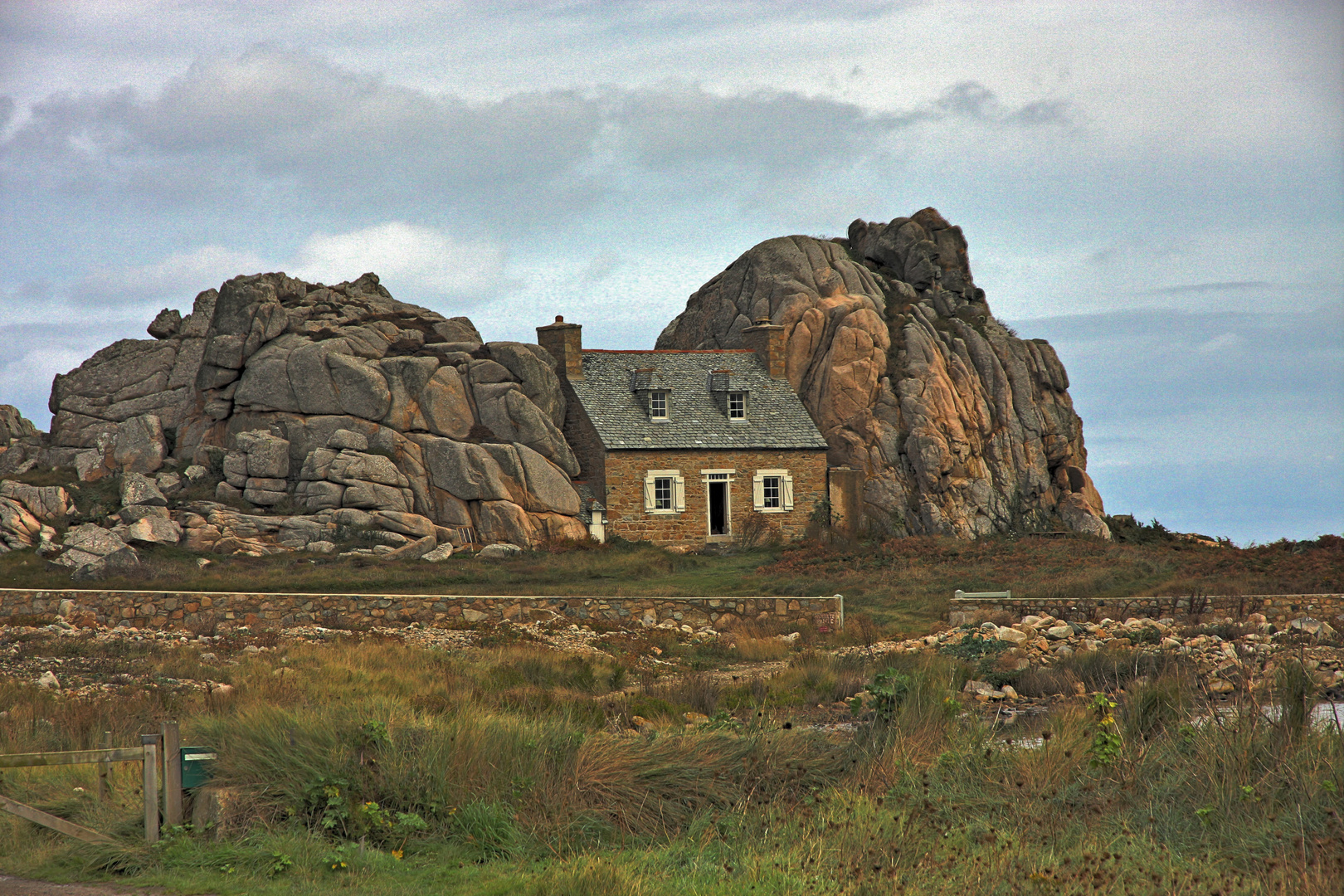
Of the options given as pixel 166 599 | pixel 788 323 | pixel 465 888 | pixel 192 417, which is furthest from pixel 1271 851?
→ pixel 788 323

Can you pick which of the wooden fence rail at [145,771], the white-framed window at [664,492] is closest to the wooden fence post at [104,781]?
the wooden fence rail at [145,771]

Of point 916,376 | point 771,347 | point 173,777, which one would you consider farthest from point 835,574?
point 173,777

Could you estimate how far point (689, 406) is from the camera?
41.1 metres

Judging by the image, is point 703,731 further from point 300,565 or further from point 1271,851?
point 300,565

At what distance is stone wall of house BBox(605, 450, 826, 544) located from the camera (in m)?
38.6

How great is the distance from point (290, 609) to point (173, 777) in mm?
14785

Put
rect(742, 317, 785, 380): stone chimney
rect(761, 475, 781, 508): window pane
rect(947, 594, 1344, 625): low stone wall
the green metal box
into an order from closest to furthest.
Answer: the green metal box, rect(947, 594, 1344, 625): low stone wall, rect(761, 475, 781, 508): window pane, rect(742, 317, 785, 380): stone chimney

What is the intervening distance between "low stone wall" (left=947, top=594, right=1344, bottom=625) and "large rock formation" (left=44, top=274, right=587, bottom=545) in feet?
51.5

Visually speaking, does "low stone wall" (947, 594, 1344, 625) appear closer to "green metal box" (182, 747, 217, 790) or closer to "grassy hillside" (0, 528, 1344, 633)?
"grassy hillside" (0, 528, 1344, 633)

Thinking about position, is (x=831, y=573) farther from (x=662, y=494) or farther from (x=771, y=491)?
(x=662, y=494)

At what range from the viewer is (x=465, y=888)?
27.4ft

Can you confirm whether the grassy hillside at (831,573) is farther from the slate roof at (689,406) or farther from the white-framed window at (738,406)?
the white-framed window at (738,406)

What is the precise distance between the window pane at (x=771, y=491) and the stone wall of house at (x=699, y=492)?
387 mm

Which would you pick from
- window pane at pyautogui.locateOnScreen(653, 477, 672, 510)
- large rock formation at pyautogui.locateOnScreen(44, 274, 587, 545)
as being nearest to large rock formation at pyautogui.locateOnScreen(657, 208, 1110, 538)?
window pane at pyautogui.locateOnScreen(653, 477, 672, 510)
